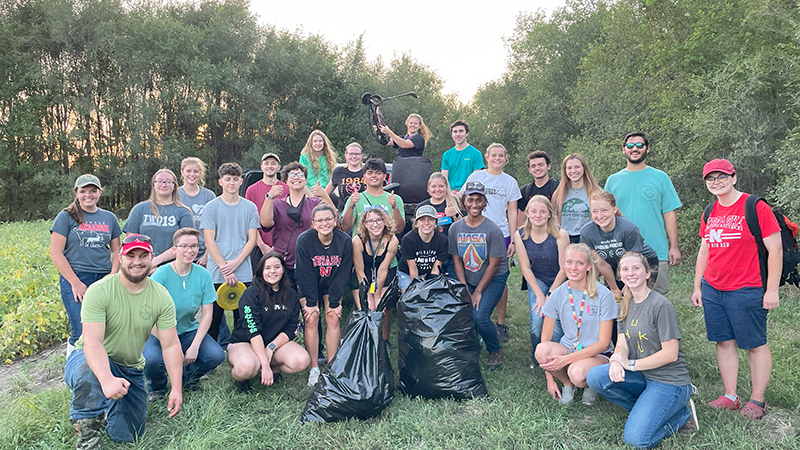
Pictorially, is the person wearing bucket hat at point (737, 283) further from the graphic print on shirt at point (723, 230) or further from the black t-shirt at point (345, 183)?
the black t-shirt at point (345, 183)

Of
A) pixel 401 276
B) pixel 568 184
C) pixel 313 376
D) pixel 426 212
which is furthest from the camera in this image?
pixel 568 184

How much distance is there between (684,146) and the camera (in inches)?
409

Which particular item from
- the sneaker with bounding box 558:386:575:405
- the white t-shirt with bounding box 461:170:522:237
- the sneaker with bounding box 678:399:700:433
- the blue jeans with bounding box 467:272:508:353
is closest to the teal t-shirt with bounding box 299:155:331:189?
the white t-shirt with bounding box 461:170:522:237

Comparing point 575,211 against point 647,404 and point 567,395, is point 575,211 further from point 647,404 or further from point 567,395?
point 647,404

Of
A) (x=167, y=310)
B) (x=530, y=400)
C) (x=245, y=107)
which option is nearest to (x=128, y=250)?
(x=167, y=310)

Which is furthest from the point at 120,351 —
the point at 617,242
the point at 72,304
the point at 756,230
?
the point at 756,230

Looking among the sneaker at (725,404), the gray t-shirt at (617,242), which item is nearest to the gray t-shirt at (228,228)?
the gray t-shirt at (617,242)

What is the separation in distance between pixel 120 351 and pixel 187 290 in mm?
749

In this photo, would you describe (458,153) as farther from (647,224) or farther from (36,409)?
(36,409)

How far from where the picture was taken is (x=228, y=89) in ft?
73.9

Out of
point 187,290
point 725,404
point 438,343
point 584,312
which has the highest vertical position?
point 187,290

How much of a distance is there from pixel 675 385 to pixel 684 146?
8912 millimetres

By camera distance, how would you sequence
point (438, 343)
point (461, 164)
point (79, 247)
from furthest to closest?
point (461, 164) → point (79, 247) → point (438, 343)

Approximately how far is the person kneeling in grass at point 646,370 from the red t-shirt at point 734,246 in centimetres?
61
